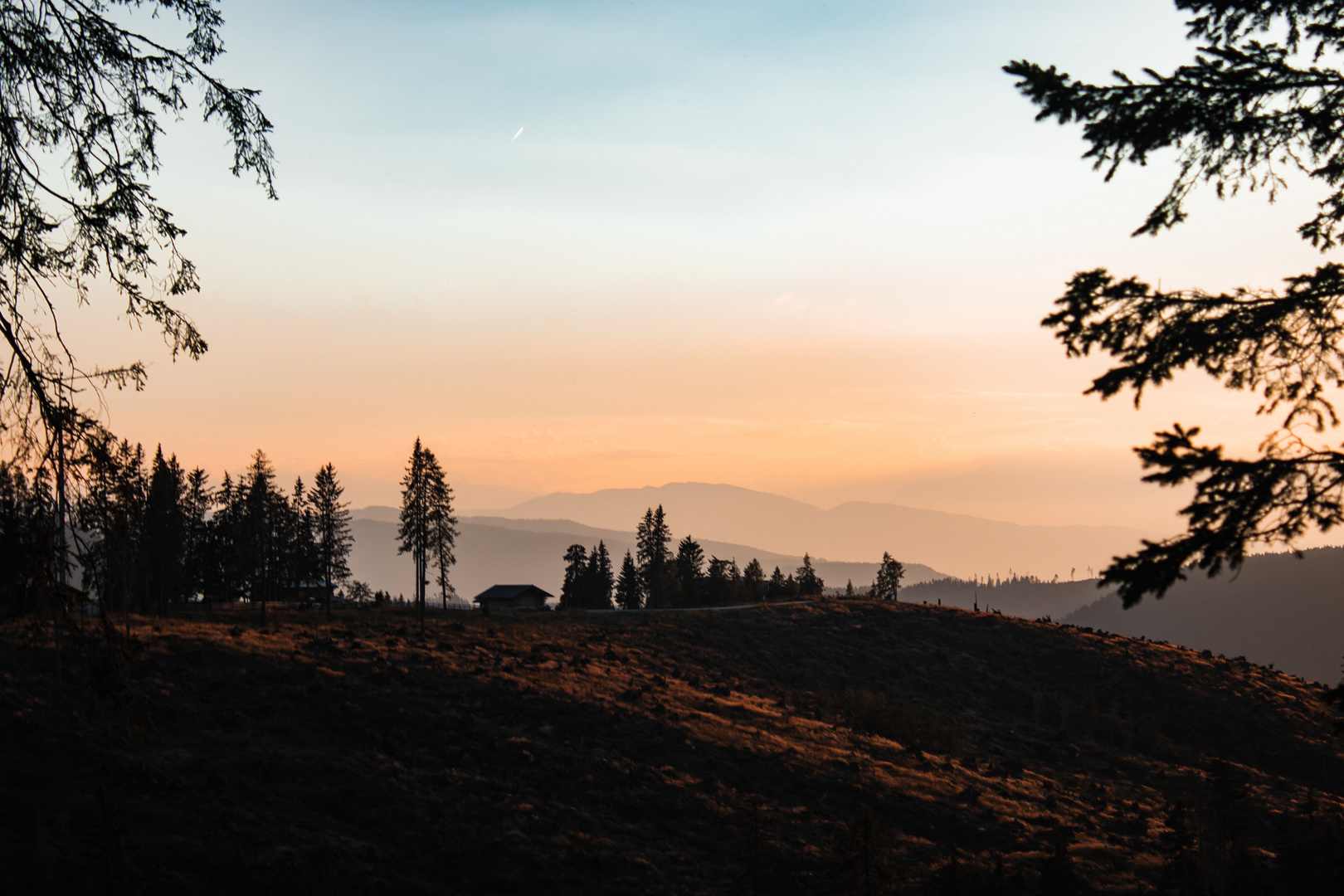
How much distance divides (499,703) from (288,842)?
21.8 meters

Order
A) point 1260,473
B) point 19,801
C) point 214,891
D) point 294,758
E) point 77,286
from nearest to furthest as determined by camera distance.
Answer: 1. point 1260,473
2. point 77,286
3. point 214,891
4. point 19,801
5. point 294,758

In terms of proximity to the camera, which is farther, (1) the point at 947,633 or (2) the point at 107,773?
(1) the point at 947,633

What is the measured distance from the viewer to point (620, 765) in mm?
44219

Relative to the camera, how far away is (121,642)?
9.05m

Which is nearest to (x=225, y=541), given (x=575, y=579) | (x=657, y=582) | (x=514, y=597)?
(x=514, y=597)

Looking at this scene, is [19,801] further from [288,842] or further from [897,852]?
[897,852]

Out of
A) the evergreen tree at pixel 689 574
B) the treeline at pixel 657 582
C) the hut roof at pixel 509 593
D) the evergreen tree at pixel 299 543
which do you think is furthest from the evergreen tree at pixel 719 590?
the evergreen tree at pixel 299 543

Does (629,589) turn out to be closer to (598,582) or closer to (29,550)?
(598,582)

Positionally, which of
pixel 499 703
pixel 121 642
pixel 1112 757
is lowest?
pixel 1112 757

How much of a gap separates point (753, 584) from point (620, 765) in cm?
7810

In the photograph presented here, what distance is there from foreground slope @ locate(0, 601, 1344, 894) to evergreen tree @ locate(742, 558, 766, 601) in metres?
32.1

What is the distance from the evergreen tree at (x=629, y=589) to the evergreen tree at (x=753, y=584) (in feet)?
49.9

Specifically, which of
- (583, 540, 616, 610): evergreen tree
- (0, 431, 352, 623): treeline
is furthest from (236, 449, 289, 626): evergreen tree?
(583, 540, 616, 610): evergreen tree

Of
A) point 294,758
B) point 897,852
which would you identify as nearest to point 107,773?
point 294,758
